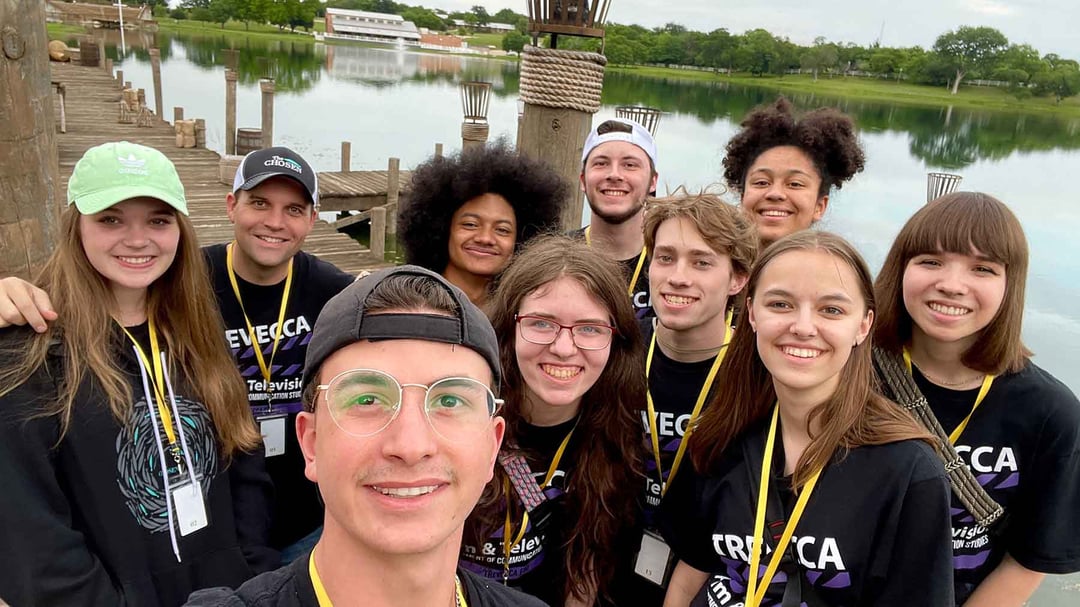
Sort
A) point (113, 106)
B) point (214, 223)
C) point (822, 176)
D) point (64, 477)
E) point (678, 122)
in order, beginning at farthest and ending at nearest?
point (678, 122)
point (113, 106)
point (214, 223)
point (822, 176)
point (64, 477)

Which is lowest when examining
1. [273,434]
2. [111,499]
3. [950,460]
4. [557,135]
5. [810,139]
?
[273,434]

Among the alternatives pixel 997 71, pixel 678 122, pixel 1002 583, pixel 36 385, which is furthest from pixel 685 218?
pixel 997 71

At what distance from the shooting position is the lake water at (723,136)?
666 inches

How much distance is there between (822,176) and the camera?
12.6ft

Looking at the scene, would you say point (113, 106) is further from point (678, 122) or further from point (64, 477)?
point (64, 477)

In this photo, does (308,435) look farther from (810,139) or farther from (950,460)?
(810,139)

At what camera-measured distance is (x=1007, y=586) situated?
2.42 meters

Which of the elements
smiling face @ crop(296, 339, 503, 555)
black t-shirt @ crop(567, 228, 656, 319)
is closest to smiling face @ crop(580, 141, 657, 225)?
black t-shirt @ crop(567, 228, 656, 319)

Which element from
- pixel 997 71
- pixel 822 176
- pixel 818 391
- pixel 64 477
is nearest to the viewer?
pixel 64 477

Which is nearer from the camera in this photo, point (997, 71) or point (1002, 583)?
point (1002, 583)

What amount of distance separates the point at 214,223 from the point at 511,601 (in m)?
10.7

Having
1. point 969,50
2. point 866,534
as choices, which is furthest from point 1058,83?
point 866,534

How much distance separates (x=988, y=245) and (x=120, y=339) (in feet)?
9.50

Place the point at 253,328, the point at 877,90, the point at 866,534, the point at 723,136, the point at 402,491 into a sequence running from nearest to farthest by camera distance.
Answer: the point at 402,491, the point at 866,534, the point at 253,328, the point at 723,136, the point at 877,90
